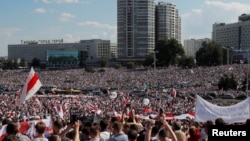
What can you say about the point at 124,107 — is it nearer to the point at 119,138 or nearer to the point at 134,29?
the point at 119,138

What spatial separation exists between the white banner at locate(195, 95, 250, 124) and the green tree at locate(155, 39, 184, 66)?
100745 mm

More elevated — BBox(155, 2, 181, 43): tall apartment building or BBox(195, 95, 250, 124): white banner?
BBox(155, 2, 181, 43): tall apartment building

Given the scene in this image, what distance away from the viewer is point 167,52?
114812 mm

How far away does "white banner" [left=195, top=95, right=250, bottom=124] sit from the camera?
13.1 meters

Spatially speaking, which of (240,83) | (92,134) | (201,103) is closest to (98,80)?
(240,83)

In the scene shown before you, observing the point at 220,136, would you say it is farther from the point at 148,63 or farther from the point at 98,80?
the point at 148,63

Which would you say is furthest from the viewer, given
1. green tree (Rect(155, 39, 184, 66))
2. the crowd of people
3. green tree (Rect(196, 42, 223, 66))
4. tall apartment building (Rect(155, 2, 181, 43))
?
tall apartment building (Rect(155, 2, 181, 43))

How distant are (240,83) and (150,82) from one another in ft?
49.9

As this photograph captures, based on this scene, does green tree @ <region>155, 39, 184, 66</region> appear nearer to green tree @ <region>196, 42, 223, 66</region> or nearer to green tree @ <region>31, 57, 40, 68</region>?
green tree @ <region>196, 42, 223, 66</region>

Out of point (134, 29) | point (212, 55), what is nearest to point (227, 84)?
point (212, 55)

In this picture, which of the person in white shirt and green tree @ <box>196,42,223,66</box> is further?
green tree @ <box>196,42,223,66</box>

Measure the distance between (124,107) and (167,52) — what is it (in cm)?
10106

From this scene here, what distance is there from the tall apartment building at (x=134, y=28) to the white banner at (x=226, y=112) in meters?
157

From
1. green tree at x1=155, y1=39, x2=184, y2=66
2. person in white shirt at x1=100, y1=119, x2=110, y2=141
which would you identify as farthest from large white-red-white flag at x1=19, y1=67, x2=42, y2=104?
green tree at x1=155, y1=39, x2=184, y2=66
